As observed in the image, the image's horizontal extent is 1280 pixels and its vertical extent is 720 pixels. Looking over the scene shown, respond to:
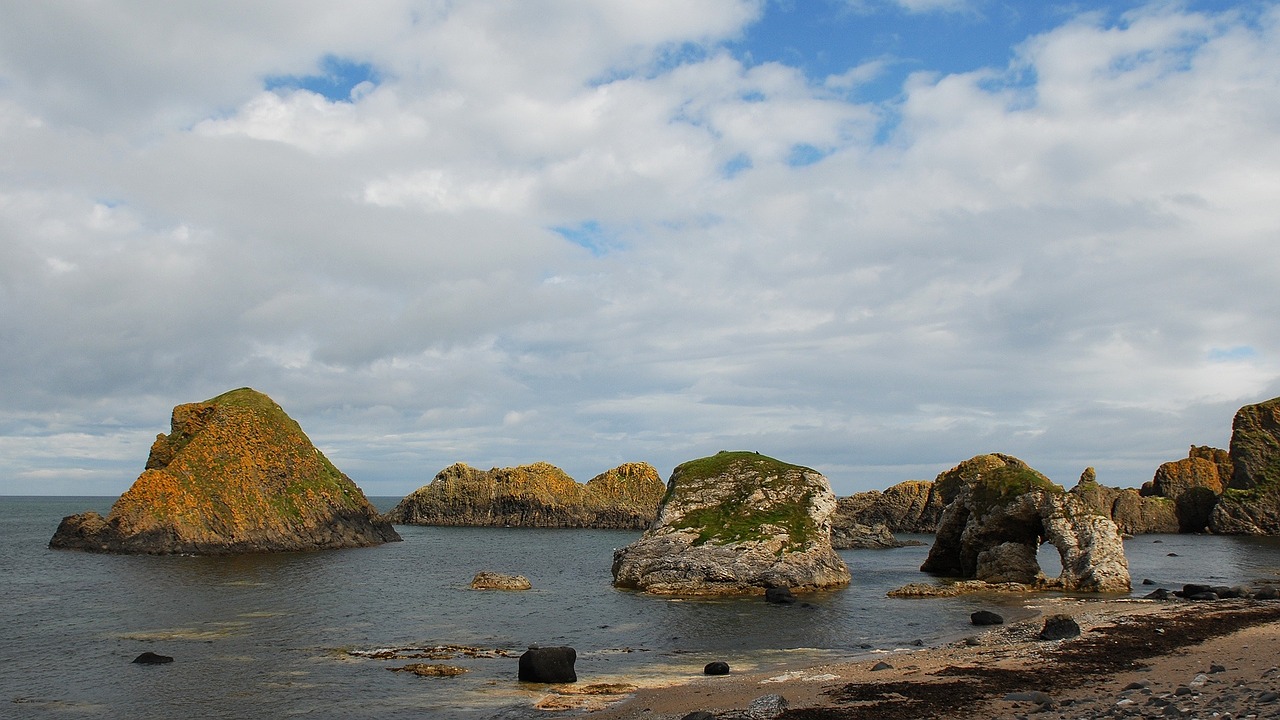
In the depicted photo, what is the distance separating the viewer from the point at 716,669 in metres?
29.2

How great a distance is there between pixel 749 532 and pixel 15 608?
44529mm

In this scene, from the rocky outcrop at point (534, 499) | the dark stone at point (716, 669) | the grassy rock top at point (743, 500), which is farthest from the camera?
the rocky outcrop at point (534, 499)

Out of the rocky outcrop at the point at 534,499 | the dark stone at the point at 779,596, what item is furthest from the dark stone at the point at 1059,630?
the rocky outcrop at the point at 534,499

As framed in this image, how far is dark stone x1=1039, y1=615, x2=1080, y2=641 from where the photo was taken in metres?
32.5

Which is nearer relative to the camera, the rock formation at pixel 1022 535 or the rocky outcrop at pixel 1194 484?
the rock formation at pixel 1022 535

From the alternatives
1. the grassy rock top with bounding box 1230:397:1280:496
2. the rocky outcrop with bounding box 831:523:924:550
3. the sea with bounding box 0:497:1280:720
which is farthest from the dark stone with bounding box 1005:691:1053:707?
the grassy rock top with bounding box 1230:397:1280:496

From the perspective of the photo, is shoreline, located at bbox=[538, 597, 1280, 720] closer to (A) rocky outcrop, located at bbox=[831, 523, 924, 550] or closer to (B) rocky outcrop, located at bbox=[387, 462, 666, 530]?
(A) rocky outcrop, located at bbox=[831, 523, 924, 550]

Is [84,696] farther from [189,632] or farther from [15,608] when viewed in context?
[15,608]

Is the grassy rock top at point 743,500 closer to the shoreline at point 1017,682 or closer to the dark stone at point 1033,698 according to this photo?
the shoreline at point 1017,682

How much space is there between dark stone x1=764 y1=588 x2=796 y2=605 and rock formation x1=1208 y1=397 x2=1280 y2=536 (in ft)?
351

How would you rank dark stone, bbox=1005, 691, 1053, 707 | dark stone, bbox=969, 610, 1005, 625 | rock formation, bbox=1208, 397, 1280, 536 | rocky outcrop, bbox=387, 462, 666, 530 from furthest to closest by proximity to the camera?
1. rocky outcrop, bbox=387, 462, 666, 530
2. rock formation, bbox=1208, 397, 1280, 536
3. dark stone, bbox=969, 610, 1005, 625
4. dark stone, bbox=1005, 691, 1053, 707

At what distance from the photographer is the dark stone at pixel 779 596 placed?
49.4m

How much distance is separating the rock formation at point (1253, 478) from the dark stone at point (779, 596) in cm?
10698

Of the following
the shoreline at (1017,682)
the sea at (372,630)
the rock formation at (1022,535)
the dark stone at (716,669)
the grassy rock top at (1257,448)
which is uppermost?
the grassy rock top at (1257,448)
